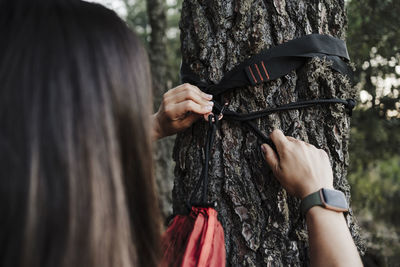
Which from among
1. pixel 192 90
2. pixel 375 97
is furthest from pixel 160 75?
pixel 192 90

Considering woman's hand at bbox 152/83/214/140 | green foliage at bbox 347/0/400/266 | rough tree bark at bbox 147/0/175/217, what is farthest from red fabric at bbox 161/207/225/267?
rough tree bark at bbox 147/0/175/217

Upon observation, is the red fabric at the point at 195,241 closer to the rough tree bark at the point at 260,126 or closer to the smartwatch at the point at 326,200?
the rough tree bark at the point at 260,126

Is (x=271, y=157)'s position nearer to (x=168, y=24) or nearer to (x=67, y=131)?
(x=67, y=131)

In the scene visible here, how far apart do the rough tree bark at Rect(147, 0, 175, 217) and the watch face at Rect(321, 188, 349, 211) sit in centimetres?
476

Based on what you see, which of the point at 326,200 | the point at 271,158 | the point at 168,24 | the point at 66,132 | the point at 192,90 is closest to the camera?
the point at 66,132

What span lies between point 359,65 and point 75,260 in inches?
128

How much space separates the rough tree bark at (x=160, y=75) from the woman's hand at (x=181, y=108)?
430 centimetres

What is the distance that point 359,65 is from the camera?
3.39m

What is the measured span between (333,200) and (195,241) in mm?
524

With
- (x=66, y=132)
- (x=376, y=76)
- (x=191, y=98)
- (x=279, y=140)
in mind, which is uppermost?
(x=376, y=76)

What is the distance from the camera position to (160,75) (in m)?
5.96

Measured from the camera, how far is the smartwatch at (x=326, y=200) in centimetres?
125

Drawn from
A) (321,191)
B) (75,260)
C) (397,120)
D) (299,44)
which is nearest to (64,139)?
(75,260)

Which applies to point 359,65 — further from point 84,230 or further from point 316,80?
point 84,230
